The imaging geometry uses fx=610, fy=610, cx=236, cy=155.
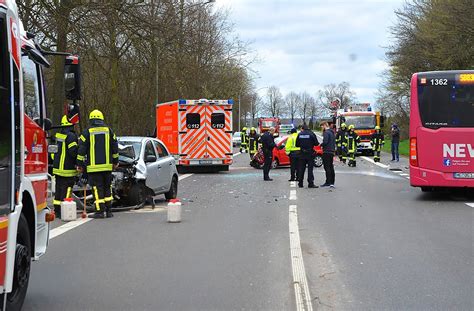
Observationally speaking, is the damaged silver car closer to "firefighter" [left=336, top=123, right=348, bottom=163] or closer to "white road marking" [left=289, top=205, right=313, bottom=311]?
"white road marking" [left=289, top=205, right=313, bottom=311]

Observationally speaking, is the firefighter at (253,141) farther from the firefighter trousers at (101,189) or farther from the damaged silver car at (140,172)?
the firefighter trousers at (101,189)

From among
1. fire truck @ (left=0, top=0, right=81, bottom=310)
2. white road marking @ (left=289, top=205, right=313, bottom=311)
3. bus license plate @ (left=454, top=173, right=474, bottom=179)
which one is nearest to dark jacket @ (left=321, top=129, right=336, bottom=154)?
bus license plate @ (left=454, top=173, right=474, bottom=179)

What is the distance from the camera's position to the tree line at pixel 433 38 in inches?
1073

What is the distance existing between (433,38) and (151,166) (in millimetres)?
23179

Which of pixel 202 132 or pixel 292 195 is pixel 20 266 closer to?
pixel 292 195

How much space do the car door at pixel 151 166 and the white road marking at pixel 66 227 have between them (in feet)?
5.91

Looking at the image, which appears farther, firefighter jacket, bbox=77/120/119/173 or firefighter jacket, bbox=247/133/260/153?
firefighter jacket, bbox=247/133/260/153

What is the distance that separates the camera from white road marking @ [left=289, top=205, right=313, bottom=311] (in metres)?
5.42

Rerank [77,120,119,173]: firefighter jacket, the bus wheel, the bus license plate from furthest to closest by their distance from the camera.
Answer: the bus license plate, [77,120,119,173]: firefighter jacket, the bus wheel

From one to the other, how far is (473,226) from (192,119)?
48.8ft

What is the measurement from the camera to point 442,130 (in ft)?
43.0

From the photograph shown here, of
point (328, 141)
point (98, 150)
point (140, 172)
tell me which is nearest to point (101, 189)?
point (98, 150)

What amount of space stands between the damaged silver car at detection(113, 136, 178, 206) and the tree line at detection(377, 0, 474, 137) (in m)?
18.3

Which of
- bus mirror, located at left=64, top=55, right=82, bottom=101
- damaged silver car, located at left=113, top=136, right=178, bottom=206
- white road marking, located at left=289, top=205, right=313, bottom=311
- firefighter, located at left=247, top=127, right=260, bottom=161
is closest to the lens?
white road marking, located at left=289, top=205, right=313, bottom=311
